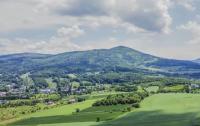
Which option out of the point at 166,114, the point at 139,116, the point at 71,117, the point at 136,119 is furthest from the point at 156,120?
the point at 71,117

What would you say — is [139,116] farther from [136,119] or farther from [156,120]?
[156,120]

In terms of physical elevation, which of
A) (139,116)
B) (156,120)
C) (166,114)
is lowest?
(156,120)

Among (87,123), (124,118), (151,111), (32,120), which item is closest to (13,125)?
(32,120)

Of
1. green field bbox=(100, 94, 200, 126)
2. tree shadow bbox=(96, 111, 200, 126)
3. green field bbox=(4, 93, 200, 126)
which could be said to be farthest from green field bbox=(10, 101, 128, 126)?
green field bbox=(100, 94, 200, 126)

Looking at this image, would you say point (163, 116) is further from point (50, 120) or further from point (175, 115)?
point (50, 120)

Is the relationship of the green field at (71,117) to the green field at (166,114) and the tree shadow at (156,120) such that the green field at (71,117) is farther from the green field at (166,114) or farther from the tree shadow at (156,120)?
the green field at (166,114)

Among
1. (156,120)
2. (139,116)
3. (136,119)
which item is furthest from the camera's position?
(139,116)

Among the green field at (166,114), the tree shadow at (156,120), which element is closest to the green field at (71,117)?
the tree shadow at (156,120)

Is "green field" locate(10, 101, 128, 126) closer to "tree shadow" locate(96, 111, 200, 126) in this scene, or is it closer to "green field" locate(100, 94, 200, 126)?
"tree shadow" locate(96, 111, 200, 126)

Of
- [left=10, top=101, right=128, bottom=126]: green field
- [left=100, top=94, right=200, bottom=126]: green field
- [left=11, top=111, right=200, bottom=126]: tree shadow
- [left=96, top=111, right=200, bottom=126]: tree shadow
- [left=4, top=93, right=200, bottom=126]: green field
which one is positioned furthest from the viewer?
[left=10, top=101, right=128, bottom=126]: green field
